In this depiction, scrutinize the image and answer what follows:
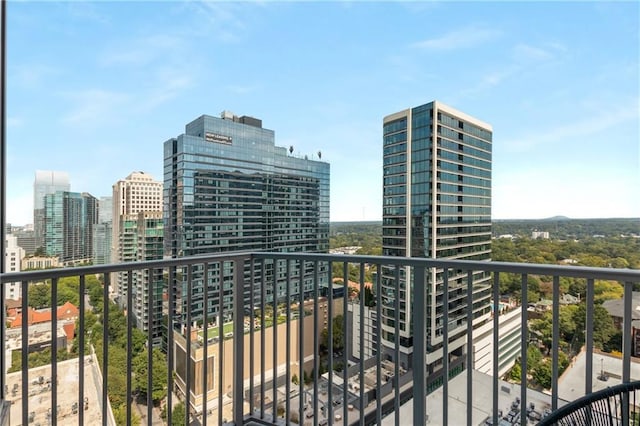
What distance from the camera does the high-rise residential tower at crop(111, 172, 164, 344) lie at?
1682 mm

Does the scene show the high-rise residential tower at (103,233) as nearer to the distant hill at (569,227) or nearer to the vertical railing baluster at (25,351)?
the vertical railing baluster at (25,351)

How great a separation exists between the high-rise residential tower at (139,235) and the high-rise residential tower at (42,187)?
45 cm

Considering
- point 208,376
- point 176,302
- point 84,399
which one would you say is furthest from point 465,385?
point 84,399

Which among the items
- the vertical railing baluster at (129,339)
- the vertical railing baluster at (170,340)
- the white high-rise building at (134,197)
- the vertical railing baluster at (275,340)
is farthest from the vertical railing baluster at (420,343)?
the white high-rise building at (134,197)

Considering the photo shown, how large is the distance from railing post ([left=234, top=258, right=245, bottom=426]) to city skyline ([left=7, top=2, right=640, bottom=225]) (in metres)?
1.83

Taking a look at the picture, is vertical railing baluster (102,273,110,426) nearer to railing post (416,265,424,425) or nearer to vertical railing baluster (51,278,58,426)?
vertical railing baluster (51,278,58,426)

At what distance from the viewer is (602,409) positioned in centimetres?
93

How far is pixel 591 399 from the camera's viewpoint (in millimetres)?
926

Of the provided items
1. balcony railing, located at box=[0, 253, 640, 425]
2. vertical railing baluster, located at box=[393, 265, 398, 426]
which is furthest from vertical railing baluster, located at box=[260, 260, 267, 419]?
vertical railing baluster, located at box=[393, 265, 398, 426]

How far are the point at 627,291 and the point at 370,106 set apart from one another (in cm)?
462

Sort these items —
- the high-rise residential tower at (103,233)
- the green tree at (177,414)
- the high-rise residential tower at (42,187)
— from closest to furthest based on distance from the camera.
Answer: the green tree at (177,414)
the high-rise residential tower at (103,233)
the high-rise residential tower at (42,187)

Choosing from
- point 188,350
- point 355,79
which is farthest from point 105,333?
point 355,79

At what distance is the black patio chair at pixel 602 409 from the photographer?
0.89 meters

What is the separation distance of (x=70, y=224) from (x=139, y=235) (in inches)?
22.2
